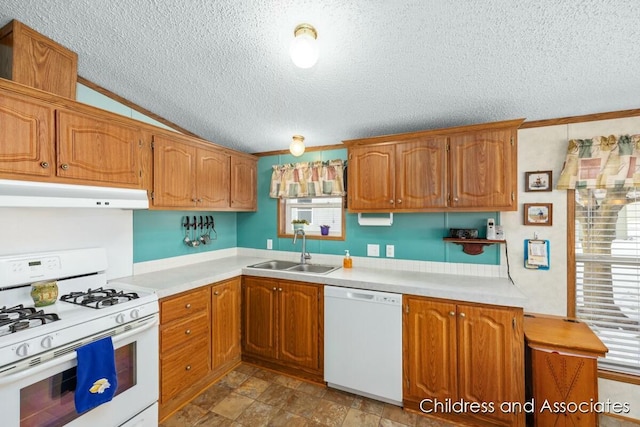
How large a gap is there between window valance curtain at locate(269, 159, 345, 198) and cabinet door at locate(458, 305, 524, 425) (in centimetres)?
164

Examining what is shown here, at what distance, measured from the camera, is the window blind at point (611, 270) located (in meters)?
2.08

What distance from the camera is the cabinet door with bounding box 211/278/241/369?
2502 millimetres

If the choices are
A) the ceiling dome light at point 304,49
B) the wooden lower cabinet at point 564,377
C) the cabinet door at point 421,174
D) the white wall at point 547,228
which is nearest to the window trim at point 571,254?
the white wall at point 547,228

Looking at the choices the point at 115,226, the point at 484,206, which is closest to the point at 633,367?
the point at 484,206

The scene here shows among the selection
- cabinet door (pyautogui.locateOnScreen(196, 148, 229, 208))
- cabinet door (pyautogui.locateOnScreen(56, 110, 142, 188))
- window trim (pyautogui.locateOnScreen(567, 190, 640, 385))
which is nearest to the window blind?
window trim (pyautogui.locateOnScreen(567, 190, 640, 385))

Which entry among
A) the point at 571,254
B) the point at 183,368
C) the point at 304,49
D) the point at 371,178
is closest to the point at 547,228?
the point at 571,254

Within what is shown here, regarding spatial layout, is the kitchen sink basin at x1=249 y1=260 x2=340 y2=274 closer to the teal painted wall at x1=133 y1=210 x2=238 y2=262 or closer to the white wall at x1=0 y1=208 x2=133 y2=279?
the teal painted wall at x1=133 y1=210 x2=238 y2=262

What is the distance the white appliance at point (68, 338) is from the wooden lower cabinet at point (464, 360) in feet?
5.86

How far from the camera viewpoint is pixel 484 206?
2219 millimetres

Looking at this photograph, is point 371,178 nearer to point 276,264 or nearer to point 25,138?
point 276,264

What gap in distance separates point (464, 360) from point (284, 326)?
1.47 m

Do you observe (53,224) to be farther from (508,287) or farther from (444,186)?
(508,287)

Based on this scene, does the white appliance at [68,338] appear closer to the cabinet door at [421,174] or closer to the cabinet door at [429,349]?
the cabinet door at [429,349]

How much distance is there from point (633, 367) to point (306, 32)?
126 inches
